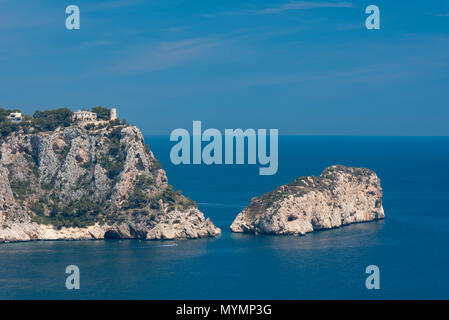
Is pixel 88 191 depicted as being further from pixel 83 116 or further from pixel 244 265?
pixel 244 265

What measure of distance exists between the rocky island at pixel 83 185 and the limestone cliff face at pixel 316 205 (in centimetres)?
768

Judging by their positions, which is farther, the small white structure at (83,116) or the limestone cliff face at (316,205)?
the small white structure at (83,116)

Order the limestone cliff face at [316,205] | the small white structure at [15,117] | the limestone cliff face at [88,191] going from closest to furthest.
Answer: the limestone cliff face at [88,191]
the limestone cliff face at [316,205]
the small white structure at [15,117]

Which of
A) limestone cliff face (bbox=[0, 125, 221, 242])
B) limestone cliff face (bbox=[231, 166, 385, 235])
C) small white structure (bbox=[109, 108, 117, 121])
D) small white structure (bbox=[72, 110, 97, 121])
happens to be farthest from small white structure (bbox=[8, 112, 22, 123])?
limestone cliff face (bbox=[231, 166, 385, 235])

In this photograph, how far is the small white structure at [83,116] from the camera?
133m

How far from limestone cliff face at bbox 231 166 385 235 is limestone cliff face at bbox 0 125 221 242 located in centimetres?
→ 800

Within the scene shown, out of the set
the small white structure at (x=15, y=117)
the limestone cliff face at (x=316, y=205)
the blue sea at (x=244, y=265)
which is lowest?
the blue sea at (x=244, y=265)

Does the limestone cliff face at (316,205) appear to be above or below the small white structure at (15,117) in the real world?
below

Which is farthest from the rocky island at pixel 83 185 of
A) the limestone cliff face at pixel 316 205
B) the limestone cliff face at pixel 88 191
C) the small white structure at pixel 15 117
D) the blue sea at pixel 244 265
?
the limestone cliff face at pixel 316 205

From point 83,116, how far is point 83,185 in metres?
14.1

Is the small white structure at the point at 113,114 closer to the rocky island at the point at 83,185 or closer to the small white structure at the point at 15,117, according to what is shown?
the rocky island at the point at 83,185
